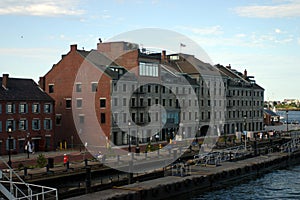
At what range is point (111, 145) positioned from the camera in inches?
2896

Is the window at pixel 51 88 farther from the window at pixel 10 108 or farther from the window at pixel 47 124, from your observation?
the window at pixel 10 108

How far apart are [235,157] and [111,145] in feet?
69.9

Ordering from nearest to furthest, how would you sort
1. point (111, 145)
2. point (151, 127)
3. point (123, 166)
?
point (123, 166) → point (111, 145) → point (151, 127)

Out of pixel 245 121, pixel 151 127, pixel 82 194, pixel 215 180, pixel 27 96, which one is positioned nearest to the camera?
pixel 82 194

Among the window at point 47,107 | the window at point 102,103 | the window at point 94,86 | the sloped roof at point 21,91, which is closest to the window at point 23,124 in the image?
the sloped roof at point 21,91

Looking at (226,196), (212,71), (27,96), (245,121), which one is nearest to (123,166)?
(226,196)

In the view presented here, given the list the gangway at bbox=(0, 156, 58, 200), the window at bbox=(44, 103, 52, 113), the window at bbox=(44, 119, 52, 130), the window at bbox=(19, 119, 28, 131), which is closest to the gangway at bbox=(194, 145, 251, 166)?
the gangway at bbox=(0, 156, 58, 200)

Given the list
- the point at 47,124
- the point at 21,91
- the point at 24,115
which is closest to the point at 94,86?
the point at 47,124

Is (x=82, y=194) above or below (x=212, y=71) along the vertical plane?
below

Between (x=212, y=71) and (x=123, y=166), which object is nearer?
(x=123, y=166)

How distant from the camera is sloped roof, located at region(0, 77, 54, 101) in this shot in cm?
6406

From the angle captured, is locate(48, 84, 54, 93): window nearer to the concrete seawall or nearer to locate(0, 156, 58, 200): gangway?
the concrete seawall

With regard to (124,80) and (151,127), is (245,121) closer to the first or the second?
(151,127)

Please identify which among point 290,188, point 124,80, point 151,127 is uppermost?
point 124,80
